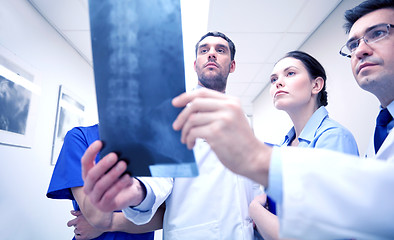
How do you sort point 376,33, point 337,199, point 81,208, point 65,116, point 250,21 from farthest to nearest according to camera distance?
point 65,116, point 250,21, point 376,33, point 81,208, point 337,199

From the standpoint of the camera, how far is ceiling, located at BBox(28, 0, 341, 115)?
Answer: 6.54 ft

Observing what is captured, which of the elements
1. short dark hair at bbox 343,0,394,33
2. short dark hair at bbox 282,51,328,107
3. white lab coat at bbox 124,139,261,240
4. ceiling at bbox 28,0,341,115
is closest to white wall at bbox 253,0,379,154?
ceiling at bbox 28,0,341,115

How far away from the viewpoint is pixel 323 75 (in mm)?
1374

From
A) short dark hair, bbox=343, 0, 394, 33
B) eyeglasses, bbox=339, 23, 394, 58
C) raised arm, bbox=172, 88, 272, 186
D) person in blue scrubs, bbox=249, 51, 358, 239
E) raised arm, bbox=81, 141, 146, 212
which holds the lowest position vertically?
raised arm, bbox=81, 141, 146, 212

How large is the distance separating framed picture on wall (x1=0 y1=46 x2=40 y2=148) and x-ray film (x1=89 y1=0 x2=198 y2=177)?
155 cm

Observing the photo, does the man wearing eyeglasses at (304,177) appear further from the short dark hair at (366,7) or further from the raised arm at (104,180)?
the short dark hair at (366,7)

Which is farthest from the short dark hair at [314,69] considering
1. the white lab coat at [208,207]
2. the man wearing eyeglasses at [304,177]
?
the man wearing eyeglasses at [304,177]

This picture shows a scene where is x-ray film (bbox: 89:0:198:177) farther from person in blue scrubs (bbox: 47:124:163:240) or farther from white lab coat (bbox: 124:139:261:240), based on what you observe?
person in blue scrubs (bbox: 47:124:163:240)

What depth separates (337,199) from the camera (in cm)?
42

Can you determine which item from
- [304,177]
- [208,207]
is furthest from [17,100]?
[304,177]

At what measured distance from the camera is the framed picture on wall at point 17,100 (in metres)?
1.61

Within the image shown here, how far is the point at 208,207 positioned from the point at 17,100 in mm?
1651

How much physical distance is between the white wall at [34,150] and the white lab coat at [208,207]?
54.0 inches

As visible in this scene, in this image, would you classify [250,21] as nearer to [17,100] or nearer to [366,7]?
[366,7]
